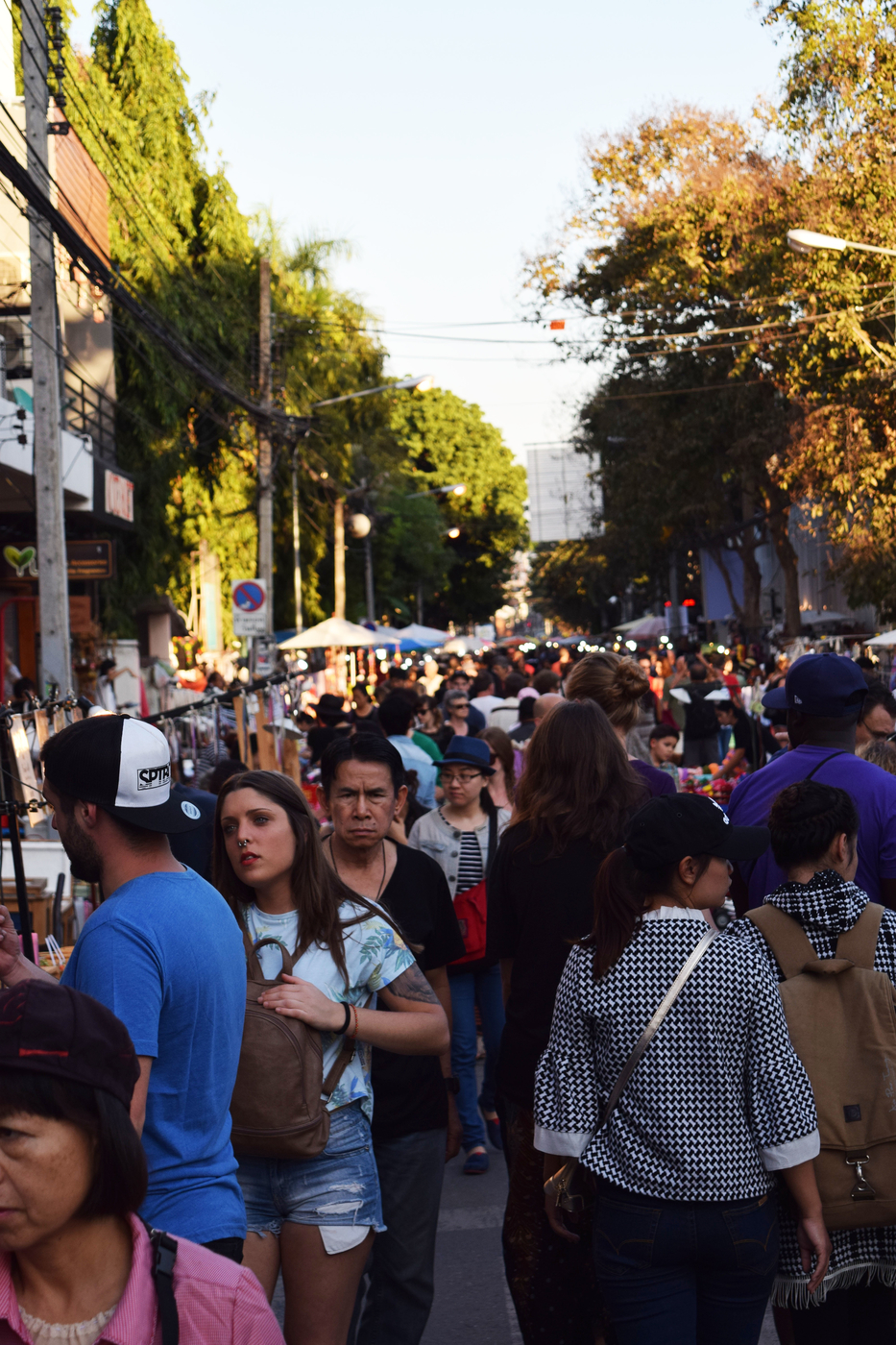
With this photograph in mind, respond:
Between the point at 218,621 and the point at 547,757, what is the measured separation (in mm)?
30742

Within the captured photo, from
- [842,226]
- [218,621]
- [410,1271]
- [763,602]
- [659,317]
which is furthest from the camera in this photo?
[763,602]

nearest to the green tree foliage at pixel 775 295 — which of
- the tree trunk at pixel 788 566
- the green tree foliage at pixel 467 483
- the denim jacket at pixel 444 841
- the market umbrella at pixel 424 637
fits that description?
the tree trunk at pixel 788 566

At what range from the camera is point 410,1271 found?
3.71 metres

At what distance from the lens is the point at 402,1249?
3.71 meters

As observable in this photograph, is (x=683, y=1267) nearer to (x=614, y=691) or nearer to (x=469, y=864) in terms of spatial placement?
(x=614, y=691)

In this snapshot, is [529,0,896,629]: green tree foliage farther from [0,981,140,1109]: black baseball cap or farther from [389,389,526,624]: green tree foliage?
[389,389,526,624]: green tree foliage

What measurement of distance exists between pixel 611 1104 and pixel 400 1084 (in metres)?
0.92

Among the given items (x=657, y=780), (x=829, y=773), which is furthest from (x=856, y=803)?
(x=657, y=780)

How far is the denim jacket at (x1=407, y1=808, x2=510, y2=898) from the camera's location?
6672mm

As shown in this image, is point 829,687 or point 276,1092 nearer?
point 276,1092

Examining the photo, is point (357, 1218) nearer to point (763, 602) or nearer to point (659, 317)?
point (659, 317)

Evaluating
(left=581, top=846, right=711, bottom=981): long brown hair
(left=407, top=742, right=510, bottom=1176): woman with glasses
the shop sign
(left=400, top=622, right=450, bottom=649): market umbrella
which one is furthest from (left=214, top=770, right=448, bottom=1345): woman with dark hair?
(left=400, top=622, right=450, bottom=649): market umbrella

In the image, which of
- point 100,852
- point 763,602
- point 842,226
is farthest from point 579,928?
point 763,602

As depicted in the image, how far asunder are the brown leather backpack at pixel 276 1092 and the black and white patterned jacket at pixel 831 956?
3.25 feet
